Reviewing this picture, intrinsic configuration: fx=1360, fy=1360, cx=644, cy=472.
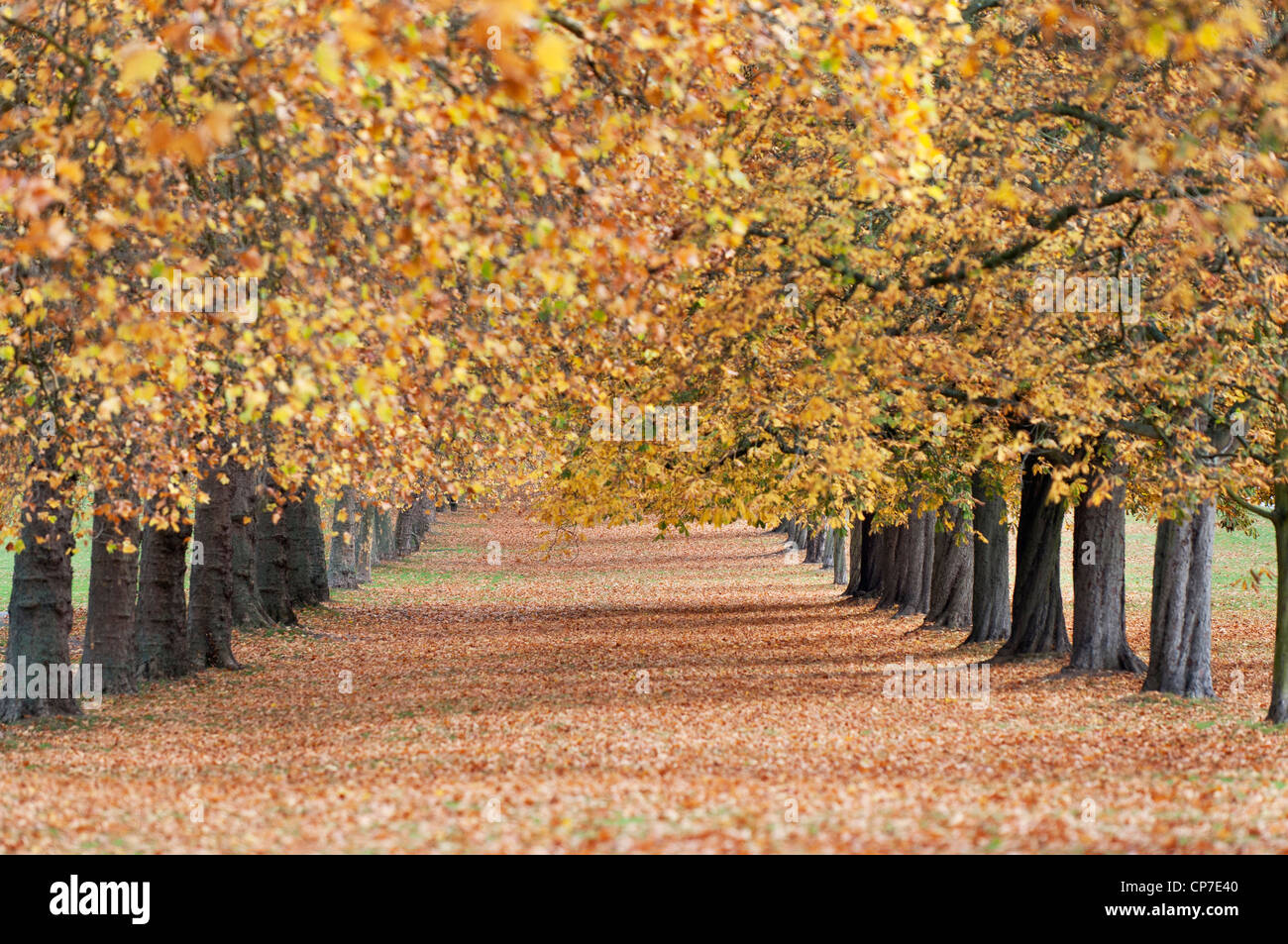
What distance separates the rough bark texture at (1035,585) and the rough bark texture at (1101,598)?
1.32 m

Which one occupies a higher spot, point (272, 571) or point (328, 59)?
point (328, 59)

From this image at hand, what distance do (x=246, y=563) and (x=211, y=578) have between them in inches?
229

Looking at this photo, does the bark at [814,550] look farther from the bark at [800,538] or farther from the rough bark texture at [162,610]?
the rough bark texture at [162,610]

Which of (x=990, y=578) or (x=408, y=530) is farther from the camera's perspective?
(x=408, y=530)

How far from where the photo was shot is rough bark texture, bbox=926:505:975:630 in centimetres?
2941

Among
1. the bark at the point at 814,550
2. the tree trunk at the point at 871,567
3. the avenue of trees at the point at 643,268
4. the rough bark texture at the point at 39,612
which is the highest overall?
the avenue of trees at the point at 643,268

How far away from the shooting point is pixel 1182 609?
1875 centimetres

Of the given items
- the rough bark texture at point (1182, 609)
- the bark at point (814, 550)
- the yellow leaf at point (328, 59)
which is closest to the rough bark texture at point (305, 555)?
the rough bark texture at point (1182, 609)

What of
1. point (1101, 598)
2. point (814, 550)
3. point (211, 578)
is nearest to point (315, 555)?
point (211, 578)

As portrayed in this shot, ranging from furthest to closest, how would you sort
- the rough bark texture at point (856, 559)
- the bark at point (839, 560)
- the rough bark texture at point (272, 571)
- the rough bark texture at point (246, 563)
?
1. the bark at point (839, 560)
2. the rough bark texture at point (856, 559)
3. the rough bark texture at point (272, 571)
4. the rough bark texture at point (246, 563)

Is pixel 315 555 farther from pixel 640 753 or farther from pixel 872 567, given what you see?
pixel 640 753

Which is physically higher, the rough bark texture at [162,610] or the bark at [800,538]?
the rough bark texture at [162,610]

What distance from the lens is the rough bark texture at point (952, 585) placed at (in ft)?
96.5

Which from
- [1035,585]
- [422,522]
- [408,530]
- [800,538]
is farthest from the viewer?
[422,522]
